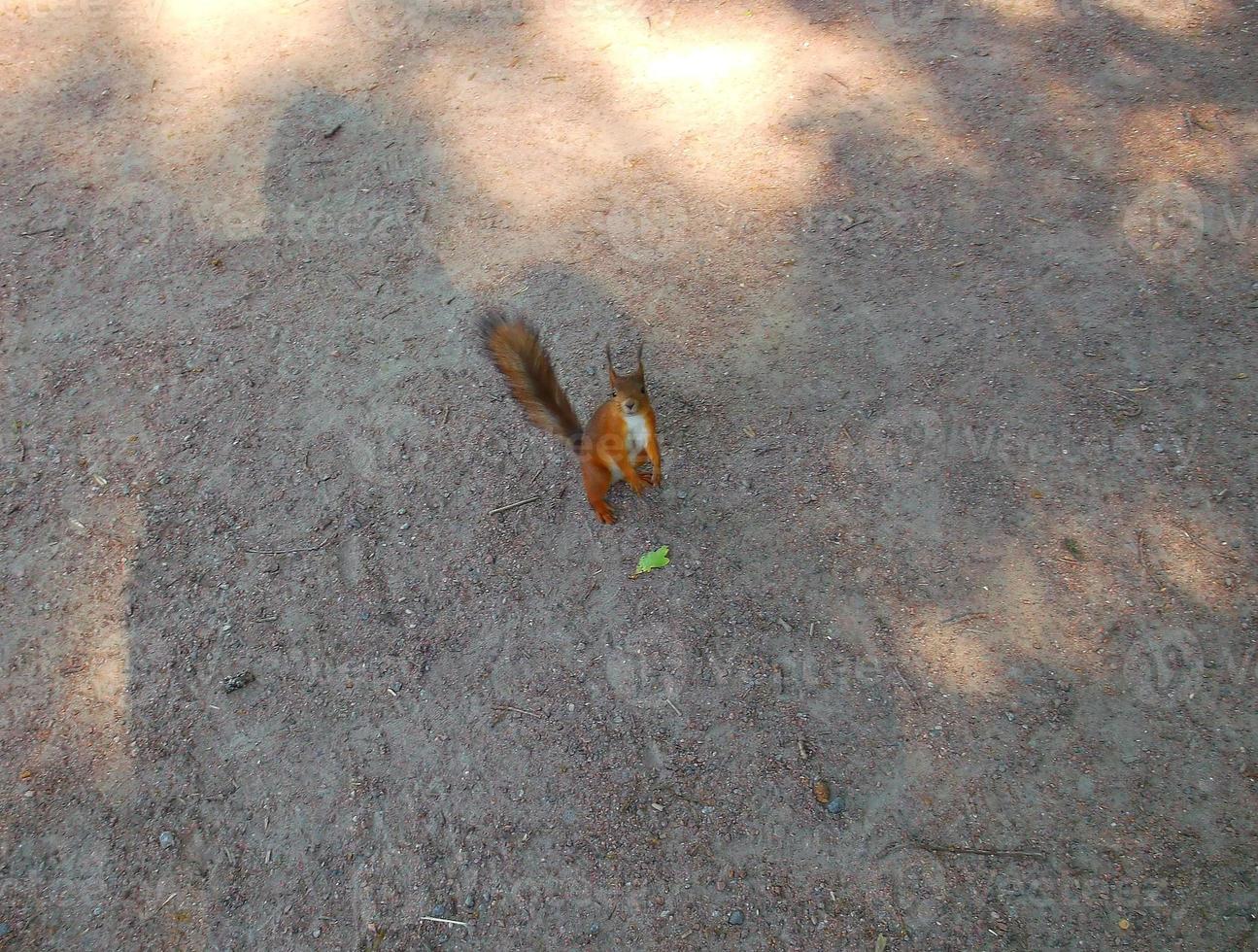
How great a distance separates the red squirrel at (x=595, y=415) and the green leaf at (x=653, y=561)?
27cm

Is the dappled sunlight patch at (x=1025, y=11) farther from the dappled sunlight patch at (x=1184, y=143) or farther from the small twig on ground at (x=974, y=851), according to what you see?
the small twig on ground at (x=974, y=851)

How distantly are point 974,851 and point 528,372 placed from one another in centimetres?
207

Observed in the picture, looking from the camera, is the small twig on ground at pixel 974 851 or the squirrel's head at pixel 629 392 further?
the squirrel's head at pixel 629 392

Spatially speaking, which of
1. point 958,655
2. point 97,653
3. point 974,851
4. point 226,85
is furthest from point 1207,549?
point 226,85

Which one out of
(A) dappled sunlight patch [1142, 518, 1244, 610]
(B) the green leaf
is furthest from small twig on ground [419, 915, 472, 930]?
(A) dappled sunlight patch [1142, 518, 1244, 610]

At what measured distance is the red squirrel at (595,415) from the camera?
9.84 feet

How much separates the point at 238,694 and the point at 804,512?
2175 millimetres

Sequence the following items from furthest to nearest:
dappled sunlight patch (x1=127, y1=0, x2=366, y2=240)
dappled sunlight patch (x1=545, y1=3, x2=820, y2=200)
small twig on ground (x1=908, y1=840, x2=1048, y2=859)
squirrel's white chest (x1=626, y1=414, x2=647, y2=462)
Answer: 1. dappled sunlight patch (x1=127, y1=0, x2=366, y2=240)
2. dappled sunlight patch (x1=545, y1=3, x2=820, y2=200)
3. squirrel's white chest (x1=626, y1=414, x2=647, y2=462)
4. small twig on ground (x1=908, y1=840, x2=1048, y2=859)

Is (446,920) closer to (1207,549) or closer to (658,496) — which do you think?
(658,496)

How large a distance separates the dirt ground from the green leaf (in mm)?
54

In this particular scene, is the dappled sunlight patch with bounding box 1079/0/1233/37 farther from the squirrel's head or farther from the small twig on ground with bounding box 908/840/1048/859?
the small twig on ground with bounding box 908/840/1048/859

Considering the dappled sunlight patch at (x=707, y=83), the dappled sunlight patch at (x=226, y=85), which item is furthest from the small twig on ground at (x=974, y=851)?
the dappled sunlight patch at (x=226, y=85)

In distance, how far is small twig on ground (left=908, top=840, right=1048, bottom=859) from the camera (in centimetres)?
248

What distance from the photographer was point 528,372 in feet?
9.89
